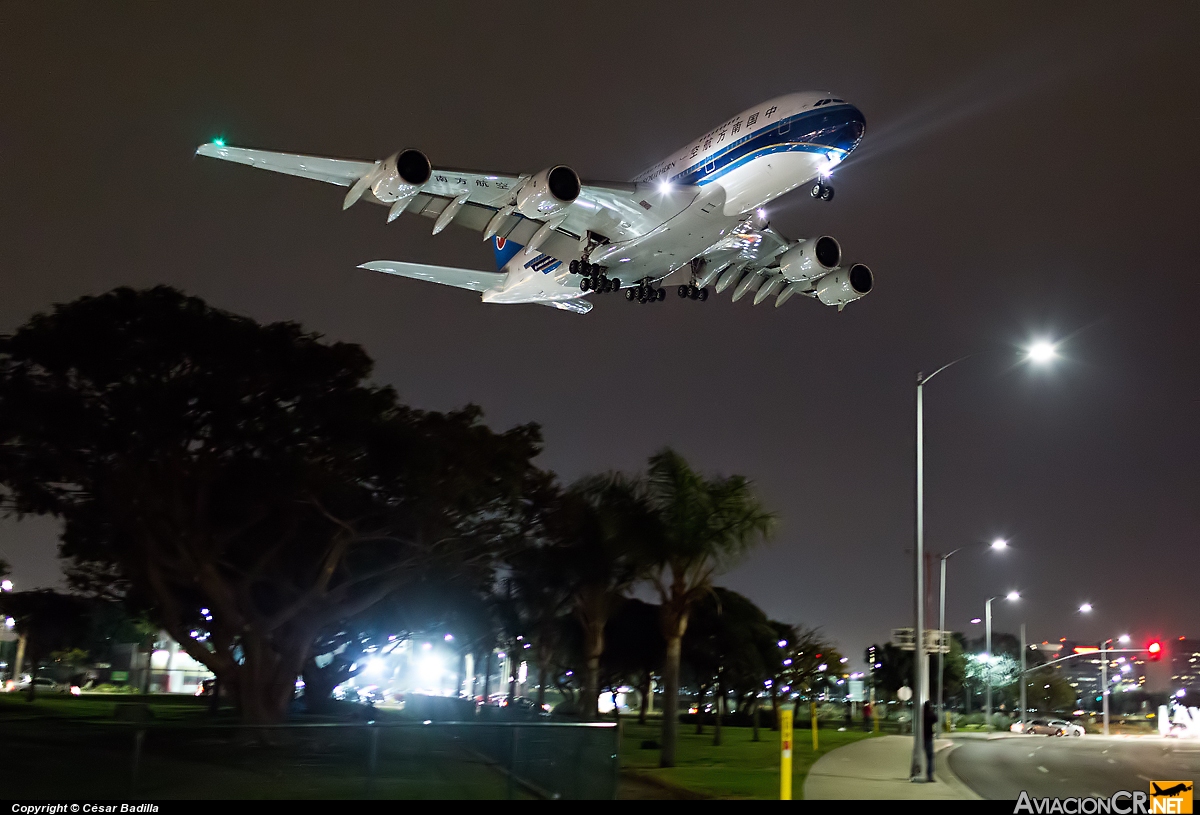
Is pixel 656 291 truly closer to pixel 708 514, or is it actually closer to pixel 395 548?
pixel 708 514

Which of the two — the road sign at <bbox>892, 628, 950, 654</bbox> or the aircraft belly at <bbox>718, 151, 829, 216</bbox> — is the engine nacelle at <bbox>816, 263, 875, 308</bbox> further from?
the road sign at <bbox>892, 628, 950, 654</bbox>

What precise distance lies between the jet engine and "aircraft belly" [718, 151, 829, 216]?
4767 mm

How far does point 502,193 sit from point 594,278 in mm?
3730

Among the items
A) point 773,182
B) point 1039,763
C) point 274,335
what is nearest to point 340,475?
point 274,335

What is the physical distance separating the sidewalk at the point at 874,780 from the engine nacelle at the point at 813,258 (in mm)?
13006

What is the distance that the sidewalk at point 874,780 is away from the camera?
687 inches

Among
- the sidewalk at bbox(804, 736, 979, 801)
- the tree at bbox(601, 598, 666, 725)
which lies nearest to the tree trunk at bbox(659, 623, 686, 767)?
the sidewalk at bbox(804, 736, 979, 801)

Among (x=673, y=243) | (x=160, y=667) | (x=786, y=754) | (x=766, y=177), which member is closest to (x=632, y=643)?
(x=673, y=243)

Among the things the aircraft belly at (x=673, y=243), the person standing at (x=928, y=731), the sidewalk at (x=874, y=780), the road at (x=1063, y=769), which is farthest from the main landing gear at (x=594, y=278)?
the road at (x=1063, y=769)

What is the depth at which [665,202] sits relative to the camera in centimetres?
2511

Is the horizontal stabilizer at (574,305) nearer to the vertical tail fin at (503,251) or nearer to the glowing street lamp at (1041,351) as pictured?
the vertical tail fin at (503,251)

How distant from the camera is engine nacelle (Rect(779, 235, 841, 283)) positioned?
29172 millimetres

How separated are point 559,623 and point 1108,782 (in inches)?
1066

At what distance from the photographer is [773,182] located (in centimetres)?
2405
